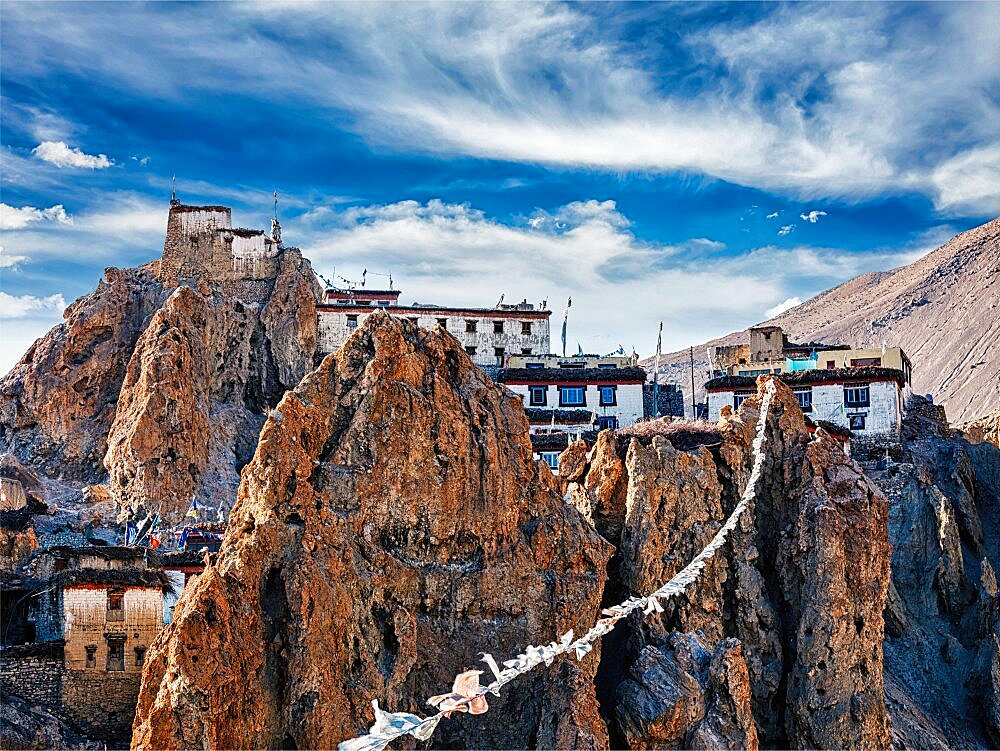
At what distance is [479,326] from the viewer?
244ft

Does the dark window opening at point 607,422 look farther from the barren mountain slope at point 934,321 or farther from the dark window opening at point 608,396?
the barren mountain slope at point 934,321

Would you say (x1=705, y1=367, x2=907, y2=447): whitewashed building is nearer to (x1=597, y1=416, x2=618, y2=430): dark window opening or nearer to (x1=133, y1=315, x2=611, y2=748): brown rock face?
(x1=597, y1=416, x2=618, y2=430): dark window opening

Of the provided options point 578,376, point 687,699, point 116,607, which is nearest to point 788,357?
point 578,376

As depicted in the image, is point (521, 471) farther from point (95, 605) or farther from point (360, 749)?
point (360, 749)

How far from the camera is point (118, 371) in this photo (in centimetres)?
6550

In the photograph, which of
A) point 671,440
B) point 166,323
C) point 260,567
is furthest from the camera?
point 166,323

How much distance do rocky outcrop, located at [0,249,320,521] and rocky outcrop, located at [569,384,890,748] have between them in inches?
911

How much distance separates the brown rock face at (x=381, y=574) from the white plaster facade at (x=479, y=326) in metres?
36.0

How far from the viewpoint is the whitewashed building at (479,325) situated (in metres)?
74.0

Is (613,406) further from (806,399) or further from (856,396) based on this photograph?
(856,396)

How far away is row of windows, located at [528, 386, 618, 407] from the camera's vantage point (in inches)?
2616

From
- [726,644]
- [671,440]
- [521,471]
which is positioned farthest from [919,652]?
[521,471]

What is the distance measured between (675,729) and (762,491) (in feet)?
34.4

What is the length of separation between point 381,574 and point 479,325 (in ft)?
141
